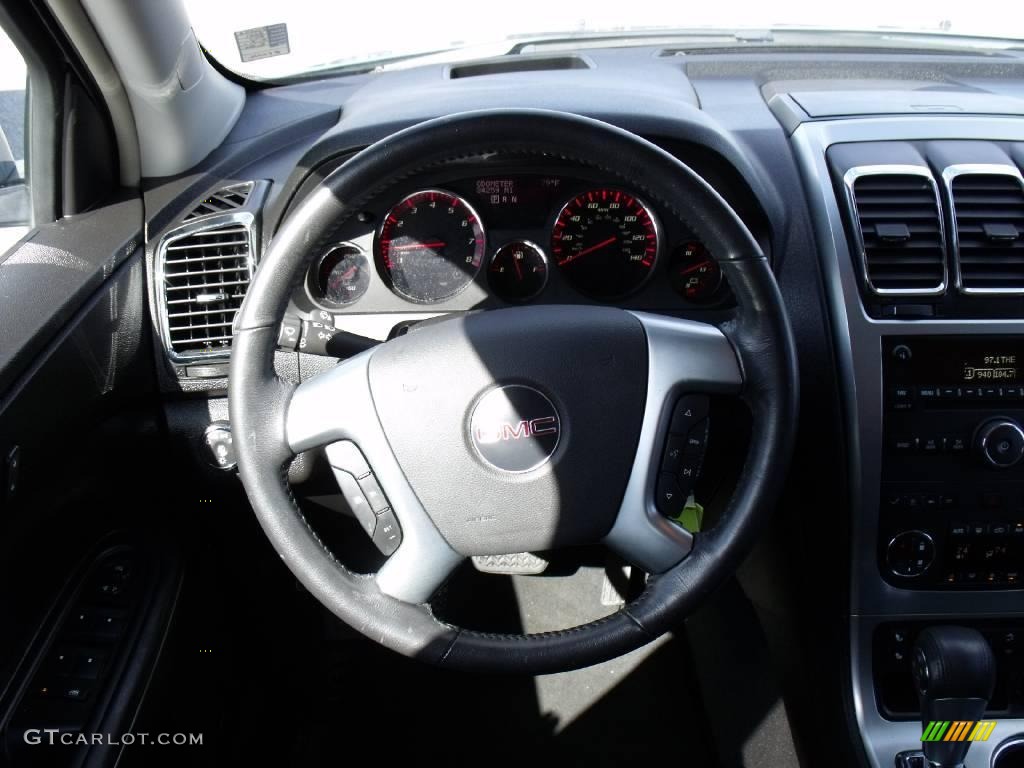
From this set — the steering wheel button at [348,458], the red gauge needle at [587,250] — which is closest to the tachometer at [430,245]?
the red gauge needle at [587,250]

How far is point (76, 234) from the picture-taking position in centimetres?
171

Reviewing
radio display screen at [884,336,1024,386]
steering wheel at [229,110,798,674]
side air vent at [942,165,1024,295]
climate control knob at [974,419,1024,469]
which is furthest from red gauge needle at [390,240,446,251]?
climate control knob at [974,419,1024,469]

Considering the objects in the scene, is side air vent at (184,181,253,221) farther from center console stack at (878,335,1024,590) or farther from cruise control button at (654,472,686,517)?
center console stack at (878,335,1024,590)

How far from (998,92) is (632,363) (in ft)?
4.43

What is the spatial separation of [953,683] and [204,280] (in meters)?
1.58

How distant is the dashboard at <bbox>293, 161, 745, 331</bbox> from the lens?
169 cm

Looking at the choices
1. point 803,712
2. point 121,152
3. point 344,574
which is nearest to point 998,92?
point 803,712

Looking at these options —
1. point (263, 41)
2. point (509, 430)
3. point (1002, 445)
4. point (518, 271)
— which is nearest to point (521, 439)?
point (509, 430)

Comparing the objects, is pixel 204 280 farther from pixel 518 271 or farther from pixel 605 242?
pixel 605 242

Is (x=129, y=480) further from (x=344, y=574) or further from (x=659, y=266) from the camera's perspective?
(x=659, y=266)

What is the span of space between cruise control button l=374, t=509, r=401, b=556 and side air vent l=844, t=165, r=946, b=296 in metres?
Answer: 1.02

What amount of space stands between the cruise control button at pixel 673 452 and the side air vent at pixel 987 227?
2.44 feet

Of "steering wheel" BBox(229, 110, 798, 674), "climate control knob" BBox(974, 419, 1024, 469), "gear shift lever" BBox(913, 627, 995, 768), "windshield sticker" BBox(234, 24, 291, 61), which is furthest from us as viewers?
"windshield sticker" BBox(234, 24, 291, 61)

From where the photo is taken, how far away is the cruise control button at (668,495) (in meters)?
1.31
